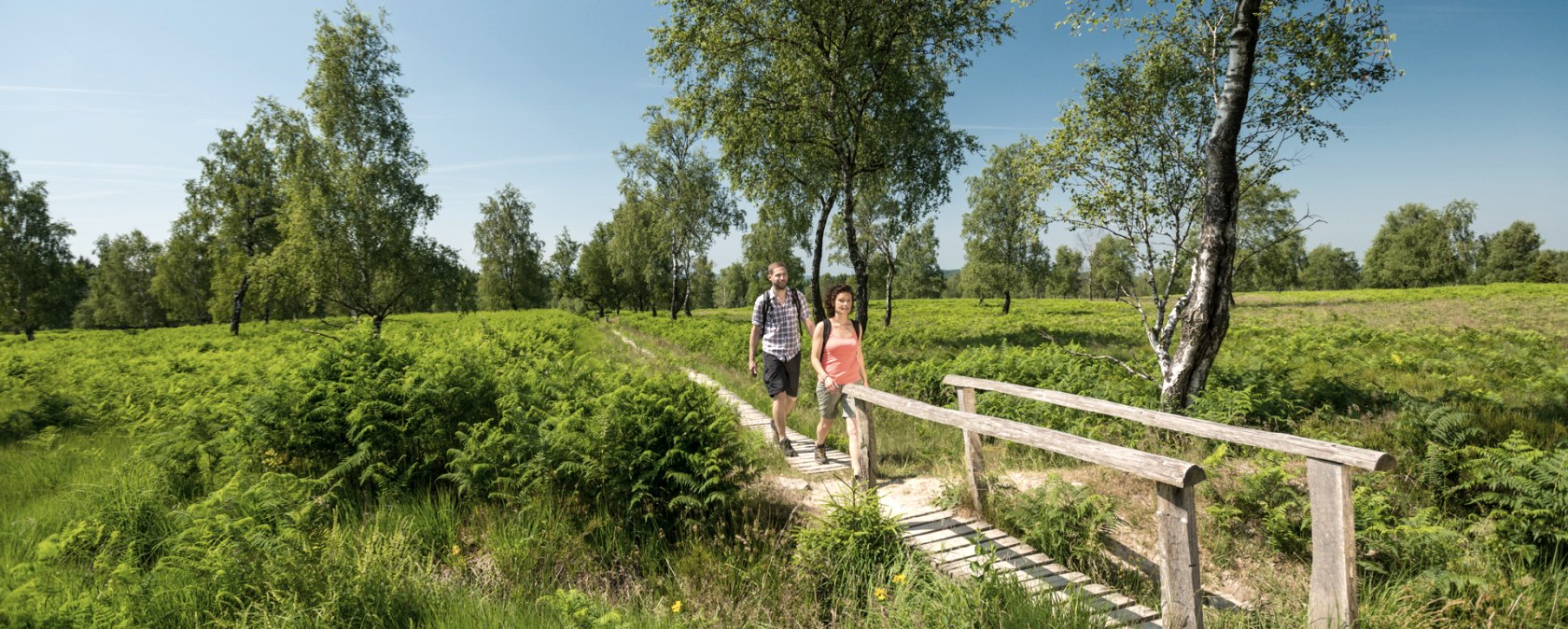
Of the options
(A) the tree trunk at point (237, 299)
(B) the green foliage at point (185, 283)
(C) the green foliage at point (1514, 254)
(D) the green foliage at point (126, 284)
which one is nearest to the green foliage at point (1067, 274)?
(C) the green foliage at point (1514, 254)

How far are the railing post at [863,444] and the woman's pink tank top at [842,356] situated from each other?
67cm

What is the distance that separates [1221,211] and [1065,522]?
16.4ft

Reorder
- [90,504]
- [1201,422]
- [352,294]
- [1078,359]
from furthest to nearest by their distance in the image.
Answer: [352,294], [1078,359], [90,504], [1201,422]

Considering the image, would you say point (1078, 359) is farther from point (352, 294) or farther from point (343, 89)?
point (343, 89)

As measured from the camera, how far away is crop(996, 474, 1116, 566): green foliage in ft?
14.2

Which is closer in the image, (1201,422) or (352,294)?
(1201,422)

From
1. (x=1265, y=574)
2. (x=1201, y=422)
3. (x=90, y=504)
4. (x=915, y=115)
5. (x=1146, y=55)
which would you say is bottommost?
(x=1265, y=574)

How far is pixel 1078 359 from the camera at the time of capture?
10.2 meters

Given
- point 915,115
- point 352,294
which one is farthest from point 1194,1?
point 352,294

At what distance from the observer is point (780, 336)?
22.4 ft

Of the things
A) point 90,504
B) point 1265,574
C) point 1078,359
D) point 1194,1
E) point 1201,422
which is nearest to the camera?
point 1201,422

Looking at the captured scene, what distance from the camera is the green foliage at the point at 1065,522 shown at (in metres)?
4.32

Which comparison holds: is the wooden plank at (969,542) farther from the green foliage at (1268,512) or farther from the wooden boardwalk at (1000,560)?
the green foliage at (1268,512)

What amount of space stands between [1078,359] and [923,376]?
2667mm
